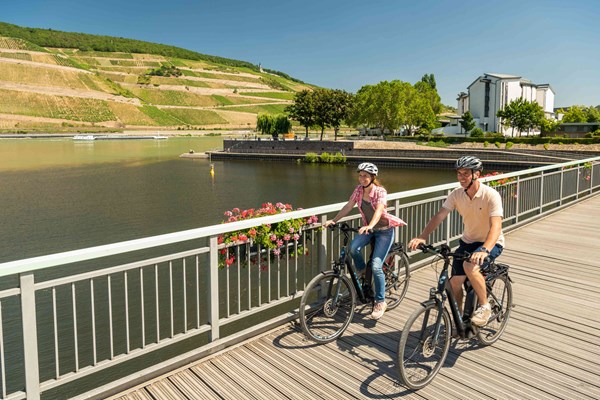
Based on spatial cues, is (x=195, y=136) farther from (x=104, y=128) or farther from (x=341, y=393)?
(x=341, y=393)

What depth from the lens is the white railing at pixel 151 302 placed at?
3570 mm

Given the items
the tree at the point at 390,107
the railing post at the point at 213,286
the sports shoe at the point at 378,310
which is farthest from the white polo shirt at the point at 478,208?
the tree at the point at 390,107

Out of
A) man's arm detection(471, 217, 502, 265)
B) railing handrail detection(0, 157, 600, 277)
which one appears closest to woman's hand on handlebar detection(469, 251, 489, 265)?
man's arm detection(471, 217, 502, 265)

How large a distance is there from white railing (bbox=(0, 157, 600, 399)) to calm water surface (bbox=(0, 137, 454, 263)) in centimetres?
532

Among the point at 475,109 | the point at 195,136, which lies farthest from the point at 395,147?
the point at 195,136

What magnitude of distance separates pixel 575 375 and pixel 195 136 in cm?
13411

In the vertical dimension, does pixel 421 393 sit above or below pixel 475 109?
below

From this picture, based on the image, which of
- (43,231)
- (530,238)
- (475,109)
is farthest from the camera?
(475,109)

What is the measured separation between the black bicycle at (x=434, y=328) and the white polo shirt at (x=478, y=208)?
309mm

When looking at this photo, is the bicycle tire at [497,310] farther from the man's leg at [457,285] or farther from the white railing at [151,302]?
the white railing at [151,302]

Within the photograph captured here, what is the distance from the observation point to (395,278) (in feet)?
18.7

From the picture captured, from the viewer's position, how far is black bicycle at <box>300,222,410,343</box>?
186 inches

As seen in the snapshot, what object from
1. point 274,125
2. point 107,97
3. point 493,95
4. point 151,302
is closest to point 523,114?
point 493,95

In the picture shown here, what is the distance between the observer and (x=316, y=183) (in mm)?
41156
